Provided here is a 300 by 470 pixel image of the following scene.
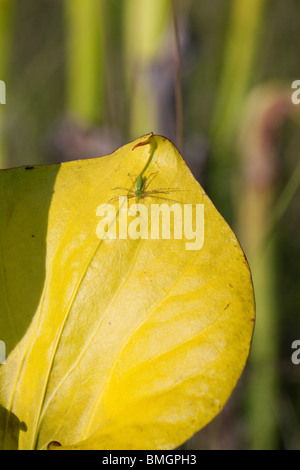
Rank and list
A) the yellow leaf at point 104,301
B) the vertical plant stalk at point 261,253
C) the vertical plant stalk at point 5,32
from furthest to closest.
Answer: the vertical plant stalk at point 261,253 < the vertical plant stalk at point 5,32 < the yellow leaf at point 104,301

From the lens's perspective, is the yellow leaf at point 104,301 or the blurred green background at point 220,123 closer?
the yellow leaf at point 104,301

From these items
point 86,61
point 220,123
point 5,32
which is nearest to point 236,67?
point 220,123

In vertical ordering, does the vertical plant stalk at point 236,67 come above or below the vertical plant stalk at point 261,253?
above

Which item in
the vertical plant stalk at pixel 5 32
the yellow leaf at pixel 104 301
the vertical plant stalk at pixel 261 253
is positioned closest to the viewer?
the yellow leaf at pixel 104 301

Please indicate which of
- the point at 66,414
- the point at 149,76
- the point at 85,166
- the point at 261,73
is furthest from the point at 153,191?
the point at 261,73

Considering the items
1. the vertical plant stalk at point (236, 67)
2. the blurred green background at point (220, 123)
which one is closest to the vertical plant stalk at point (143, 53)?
the blurred green background at point (220, 123)

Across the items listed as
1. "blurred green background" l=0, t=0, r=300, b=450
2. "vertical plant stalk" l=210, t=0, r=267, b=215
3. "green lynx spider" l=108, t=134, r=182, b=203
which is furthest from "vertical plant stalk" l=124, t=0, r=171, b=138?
"green lynx spider" l=108, t=134, r=182, b=203

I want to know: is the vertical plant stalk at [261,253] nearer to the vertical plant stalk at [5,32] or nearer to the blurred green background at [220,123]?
the blurred green background at [220,123]
